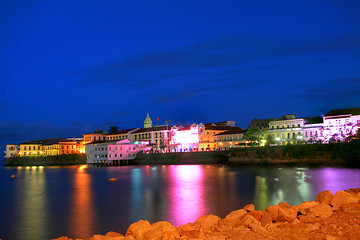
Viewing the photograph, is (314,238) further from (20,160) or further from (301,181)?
(20,160)

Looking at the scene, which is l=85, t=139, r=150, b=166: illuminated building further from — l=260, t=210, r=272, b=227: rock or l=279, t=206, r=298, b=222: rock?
l=279, t=206, r=298, b=222: rock

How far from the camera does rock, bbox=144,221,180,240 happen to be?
9812mm

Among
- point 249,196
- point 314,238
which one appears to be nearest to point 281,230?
point 314,238

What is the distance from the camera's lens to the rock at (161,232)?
386 inches

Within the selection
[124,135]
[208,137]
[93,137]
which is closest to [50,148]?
[93,137]

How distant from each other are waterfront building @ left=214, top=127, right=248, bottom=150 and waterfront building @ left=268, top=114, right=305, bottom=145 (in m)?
7.91

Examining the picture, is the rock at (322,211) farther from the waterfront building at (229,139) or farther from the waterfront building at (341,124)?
the waterfront building at (229,139)

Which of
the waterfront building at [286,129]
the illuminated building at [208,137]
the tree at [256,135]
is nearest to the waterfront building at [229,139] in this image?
the illuminated building at [208,137]

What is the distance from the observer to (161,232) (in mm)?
9891

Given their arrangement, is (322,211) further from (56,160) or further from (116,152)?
(56,160)

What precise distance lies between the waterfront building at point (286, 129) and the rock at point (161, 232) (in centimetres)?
6944

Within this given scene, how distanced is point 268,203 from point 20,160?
367 ft

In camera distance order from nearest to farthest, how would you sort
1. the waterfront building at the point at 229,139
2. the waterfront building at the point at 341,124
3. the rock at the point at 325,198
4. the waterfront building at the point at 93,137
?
the rock at the point at 325,198
the waterfront building at the point at 341,124
the waterfront building at the point at 229,139
the waterfront building at the point at 93,137

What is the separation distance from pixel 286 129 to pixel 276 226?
72512mm
